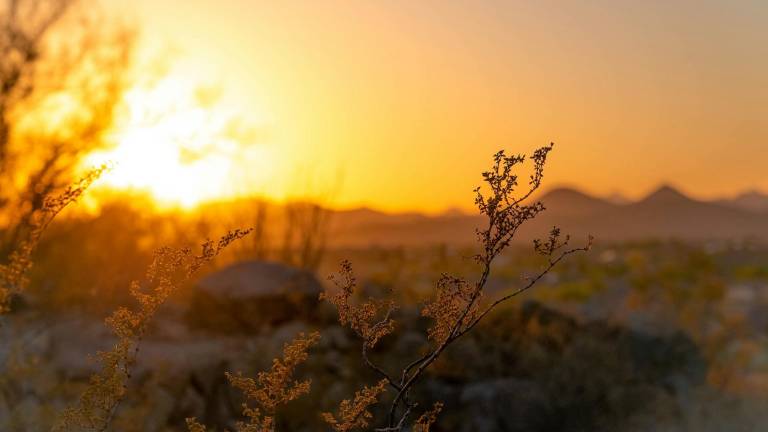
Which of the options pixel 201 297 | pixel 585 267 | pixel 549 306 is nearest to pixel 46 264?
pixel 201 297

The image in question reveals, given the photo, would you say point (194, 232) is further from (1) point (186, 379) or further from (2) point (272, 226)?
(1) point (186, 379)

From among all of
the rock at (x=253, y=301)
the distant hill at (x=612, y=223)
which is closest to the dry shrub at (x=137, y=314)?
the rock at (x=253, y=301)

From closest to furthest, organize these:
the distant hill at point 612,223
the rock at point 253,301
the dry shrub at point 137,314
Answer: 1. the dry shrub at point 137,314
2. the rock at point 253,301
3. the distant hill at point 612,223

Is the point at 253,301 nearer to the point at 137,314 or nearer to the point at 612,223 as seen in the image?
the point at 137,314

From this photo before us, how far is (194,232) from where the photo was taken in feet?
50.0

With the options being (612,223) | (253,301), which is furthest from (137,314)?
(612,223)

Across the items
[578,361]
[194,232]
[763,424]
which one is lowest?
[763,424]

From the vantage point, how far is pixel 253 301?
10.6 meters

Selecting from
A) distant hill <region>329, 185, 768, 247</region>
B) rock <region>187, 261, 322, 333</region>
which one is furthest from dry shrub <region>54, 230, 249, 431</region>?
distant hill <region>329, 185, 768, 247</region>

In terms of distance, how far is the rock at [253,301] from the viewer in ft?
34.8

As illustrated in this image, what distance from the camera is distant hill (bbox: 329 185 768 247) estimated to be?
329ft

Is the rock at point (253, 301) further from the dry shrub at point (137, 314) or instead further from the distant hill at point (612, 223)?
the distant hill at point (612, 223)

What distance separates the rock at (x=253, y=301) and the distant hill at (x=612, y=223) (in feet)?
279

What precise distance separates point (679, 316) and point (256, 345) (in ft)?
24.0
